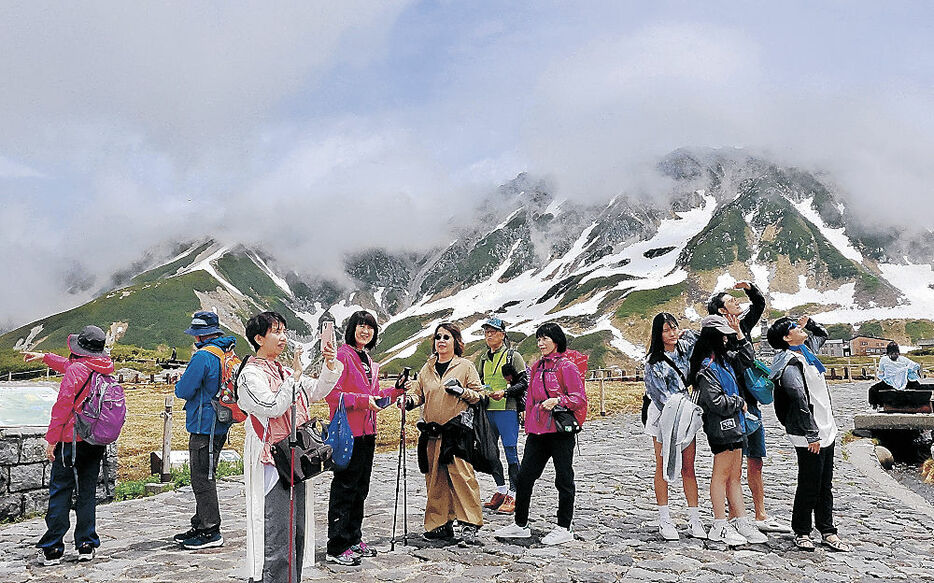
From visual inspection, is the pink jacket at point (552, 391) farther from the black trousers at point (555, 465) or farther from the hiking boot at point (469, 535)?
the hiking boot at point (469, 535)

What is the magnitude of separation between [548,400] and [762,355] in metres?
3.30

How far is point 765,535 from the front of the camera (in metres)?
7.13

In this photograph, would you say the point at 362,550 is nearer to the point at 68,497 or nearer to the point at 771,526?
the point at 68,497

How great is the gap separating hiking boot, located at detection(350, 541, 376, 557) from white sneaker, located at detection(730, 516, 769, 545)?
377 cm

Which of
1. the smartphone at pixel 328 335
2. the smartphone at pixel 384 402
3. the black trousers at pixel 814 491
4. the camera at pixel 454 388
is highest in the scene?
the smartphone at pixel 328 335

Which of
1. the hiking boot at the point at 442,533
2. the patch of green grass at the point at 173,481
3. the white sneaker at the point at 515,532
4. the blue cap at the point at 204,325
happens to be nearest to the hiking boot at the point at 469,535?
the hiking boot at the point at 442,533

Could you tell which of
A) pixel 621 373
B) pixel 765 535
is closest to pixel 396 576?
pixel 765 535

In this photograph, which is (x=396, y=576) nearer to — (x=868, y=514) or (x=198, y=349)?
(x=198, y=349)

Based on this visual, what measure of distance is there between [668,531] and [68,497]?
19.9 feet

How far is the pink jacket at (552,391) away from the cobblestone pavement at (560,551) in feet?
4.18

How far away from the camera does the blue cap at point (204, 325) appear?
7363mm

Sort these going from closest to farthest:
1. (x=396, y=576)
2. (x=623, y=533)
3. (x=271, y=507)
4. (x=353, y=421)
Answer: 1. (x=271, y=507)
2. (x=396, y=576)
3. (x=353, y=421)
4. (x=623, y=533)

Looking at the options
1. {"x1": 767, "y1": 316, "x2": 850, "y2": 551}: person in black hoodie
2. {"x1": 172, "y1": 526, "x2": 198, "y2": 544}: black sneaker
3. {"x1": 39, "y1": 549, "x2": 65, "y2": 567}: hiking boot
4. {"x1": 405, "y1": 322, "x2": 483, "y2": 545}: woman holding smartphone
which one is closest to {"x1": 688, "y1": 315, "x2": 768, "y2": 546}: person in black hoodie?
{"x1": 767, "y1": 316, "x2": 850, "y2": 551}: person in black hoodie

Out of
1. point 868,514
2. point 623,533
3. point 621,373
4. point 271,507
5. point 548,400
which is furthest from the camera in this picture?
point 621,373
